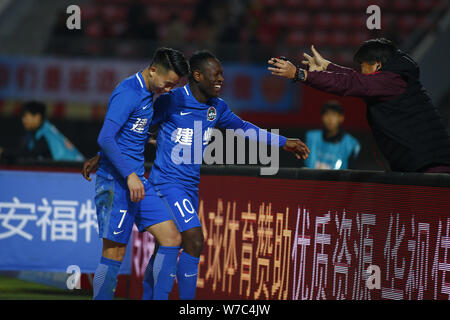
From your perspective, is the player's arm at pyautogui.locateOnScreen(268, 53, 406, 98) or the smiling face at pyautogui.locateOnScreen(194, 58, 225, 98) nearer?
the player's arm at pyautogui.locateOnScreen(268, 53, 406, 98)

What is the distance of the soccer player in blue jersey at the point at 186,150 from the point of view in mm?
5340

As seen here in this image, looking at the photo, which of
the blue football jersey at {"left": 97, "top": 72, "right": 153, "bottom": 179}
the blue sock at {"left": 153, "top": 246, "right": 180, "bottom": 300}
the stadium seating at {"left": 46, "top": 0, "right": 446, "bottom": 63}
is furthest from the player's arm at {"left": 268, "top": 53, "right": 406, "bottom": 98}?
the stadium seating at {"left": 46, "top": 0, "right": 446, "bottom": 63}

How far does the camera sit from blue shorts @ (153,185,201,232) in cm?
532

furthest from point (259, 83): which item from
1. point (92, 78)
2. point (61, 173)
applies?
point (61, 173)

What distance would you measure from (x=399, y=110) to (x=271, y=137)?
1.01m

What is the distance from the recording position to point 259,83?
13906 millimetres

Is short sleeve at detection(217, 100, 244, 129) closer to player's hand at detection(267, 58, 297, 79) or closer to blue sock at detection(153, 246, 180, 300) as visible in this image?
player's hand at detection(267, 58, 297, 79)

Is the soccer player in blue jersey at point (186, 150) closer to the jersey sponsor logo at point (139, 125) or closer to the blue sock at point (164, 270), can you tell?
the blue sock at point (164, 270)

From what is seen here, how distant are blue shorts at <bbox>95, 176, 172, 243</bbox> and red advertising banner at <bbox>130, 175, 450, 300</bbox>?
3.94 ft

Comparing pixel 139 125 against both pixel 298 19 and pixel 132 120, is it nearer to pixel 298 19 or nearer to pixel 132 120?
pixel 132 120

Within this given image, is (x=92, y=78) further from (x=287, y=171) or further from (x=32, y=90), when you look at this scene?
(x=287, y=171)

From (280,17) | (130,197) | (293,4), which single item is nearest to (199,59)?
(130,197)

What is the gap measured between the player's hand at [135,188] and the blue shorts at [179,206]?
43 cm
